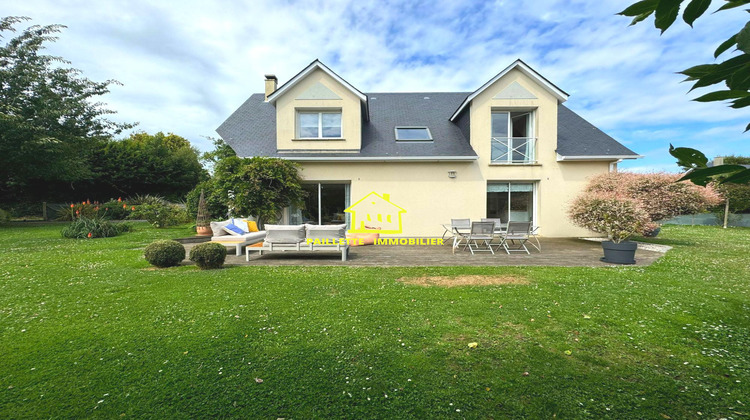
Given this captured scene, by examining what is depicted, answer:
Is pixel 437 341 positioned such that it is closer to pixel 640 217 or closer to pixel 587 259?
pixel 587 259

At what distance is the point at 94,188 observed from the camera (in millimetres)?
25156

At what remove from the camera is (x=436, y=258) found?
368 inches

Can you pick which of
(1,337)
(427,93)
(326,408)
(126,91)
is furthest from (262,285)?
(126,91)

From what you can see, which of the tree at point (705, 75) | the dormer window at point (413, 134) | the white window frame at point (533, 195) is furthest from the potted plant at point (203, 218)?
the tree at point (705, 75)

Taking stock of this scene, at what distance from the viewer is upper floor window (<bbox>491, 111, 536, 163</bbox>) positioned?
13961 mm

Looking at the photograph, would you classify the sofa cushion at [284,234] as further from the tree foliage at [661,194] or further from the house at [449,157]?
the tree foliage at [661,194]

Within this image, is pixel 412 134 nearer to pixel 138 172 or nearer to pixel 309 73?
pixel 309 73

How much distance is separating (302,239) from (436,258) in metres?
3.82

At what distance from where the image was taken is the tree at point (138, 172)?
2509 cm

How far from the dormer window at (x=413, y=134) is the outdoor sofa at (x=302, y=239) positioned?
6.76m

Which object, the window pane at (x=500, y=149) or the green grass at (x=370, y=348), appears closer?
the green grass at (x=370, y=348)

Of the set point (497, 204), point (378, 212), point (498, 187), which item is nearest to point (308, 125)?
point (378, 212)

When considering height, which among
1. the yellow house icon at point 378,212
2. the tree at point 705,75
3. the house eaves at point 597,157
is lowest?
the yellow house icon at point 378,212

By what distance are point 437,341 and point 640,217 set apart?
8056 millimetres
